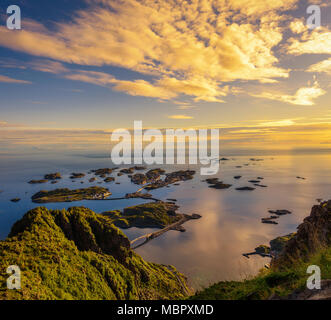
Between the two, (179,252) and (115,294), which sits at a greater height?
(115,294)

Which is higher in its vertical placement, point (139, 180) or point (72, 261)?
point (72, 261)

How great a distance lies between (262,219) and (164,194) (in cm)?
6728

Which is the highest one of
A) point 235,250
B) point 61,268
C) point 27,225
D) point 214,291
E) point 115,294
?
point 214,291

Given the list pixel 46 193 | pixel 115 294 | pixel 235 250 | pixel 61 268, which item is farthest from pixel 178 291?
pixel 46 193

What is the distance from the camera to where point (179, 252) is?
2516 inches

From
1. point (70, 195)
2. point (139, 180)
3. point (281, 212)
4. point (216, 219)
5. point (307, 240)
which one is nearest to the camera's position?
point (307, 240)

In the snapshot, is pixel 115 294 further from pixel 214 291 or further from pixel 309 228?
pixel 309 228

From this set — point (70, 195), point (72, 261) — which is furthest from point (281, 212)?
point (70, 195)
